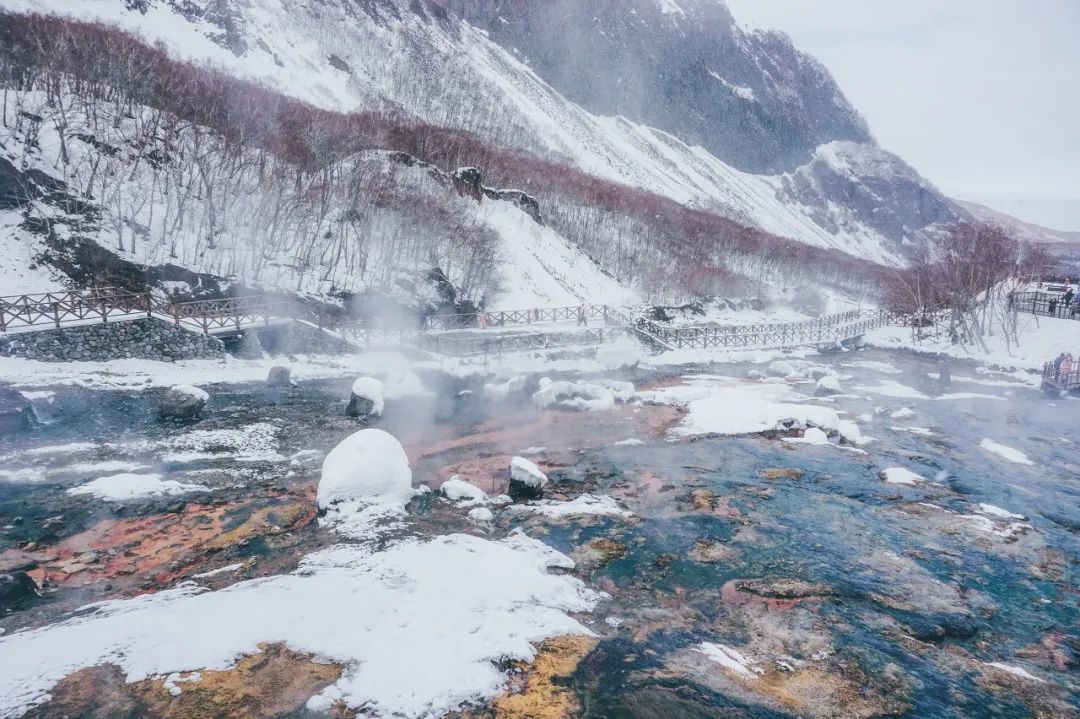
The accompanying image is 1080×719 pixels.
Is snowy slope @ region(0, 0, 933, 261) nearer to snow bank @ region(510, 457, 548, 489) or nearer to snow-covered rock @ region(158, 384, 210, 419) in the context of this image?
snow-covered rock @ region(158, 384, 210, 419)

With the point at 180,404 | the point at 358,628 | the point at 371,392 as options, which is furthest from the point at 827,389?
the point at 180,404

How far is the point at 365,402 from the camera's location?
19422 millimetres

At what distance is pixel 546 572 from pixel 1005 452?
695 inches

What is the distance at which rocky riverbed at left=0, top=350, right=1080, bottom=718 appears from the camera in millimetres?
6680

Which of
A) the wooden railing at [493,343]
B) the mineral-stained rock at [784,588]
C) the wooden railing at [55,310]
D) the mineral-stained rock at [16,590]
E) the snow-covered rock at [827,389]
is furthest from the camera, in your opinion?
the wooden railing at [493,343]

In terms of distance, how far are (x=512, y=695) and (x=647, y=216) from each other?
72.9 m

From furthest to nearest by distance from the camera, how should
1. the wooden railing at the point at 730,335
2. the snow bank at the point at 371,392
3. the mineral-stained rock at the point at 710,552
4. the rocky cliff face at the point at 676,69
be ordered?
the rocky cliff face at the point at 676,69, the wooden railing at the point at 730,335, the snow bank at the point at 371,392, the mineral-stained rock at the point at 710,552

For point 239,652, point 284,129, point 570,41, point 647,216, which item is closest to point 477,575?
point 239,652

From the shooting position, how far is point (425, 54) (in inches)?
3789

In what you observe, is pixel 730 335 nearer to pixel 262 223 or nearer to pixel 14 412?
pixel 262 223

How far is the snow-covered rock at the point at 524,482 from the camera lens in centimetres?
1278

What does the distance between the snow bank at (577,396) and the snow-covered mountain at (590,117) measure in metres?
18.9

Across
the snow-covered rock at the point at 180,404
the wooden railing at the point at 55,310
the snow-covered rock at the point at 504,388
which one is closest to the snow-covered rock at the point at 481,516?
the snow-covered rock at the point at 504,388

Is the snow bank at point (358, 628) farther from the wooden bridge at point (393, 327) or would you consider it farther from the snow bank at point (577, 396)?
the wooden bridge at point (393, 327)
